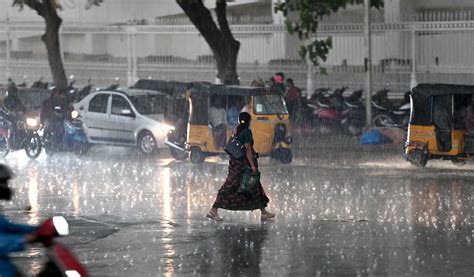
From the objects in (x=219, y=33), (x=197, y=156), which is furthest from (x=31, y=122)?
(x=219, y=33)

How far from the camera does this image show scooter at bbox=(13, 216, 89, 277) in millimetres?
7859

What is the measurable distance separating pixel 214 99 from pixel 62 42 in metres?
21.9

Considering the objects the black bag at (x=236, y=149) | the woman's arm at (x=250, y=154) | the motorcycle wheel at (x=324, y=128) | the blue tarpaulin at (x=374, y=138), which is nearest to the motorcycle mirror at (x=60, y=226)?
the woman's arm at (x=250, y=154)

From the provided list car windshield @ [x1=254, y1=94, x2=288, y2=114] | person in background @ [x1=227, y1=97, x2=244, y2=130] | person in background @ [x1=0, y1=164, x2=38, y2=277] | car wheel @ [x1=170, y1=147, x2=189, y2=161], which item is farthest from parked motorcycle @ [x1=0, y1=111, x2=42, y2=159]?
person in background @ [x1=0, y1=164, x2=38, y2=277]

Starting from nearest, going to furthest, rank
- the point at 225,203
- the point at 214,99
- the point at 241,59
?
the point at 225,203
the point at 214,99
the point at 241,59

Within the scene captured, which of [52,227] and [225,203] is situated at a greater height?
[52,227]

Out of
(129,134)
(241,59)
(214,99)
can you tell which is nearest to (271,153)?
(214,99)

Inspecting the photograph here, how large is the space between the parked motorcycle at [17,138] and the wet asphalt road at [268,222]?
4.08ft

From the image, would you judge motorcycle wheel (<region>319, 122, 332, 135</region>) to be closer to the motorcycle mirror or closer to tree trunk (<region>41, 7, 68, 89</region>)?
tree trunk (<region>41, 7, 68, 89</region>)

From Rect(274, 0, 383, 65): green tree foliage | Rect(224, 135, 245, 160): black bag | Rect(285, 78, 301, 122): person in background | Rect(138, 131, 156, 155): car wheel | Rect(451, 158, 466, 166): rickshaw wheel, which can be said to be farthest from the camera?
Rect(285, 78, 301, 122): person in background

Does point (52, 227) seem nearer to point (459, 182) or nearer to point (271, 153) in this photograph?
point (459, 182)

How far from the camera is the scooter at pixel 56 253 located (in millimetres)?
7859

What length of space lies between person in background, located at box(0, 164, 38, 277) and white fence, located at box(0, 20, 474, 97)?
26441 mm

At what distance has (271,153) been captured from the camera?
85.9 ft
